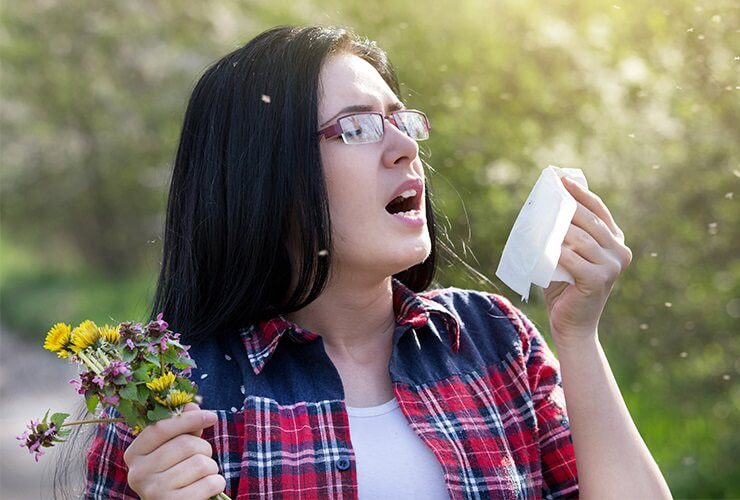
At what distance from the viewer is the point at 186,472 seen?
162 cm

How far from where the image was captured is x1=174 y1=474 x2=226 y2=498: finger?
161 cm

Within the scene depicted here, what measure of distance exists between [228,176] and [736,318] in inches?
124

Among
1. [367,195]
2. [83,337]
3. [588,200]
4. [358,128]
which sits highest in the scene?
[358,128]

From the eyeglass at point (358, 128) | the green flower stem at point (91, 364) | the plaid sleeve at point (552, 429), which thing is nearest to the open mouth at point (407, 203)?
the eyeglass at point (358, 128)

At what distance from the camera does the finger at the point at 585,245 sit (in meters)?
1.91

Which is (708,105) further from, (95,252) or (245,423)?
(95,252)

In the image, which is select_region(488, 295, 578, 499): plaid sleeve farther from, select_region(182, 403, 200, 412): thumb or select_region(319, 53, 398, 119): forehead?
select_region(182, 403, 200, 412): thumb

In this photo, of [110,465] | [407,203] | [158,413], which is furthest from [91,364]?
[407,203]

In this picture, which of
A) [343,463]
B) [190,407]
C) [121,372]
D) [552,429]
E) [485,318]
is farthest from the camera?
[485,318]

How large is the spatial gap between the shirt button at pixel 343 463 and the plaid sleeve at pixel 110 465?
37 centimetres

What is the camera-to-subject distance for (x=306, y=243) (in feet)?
6.68

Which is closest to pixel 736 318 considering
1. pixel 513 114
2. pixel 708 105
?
pixel 708 105

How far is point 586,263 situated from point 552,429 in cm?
38

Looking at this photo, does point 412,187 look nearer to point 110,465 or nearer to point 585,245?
point 585,245
